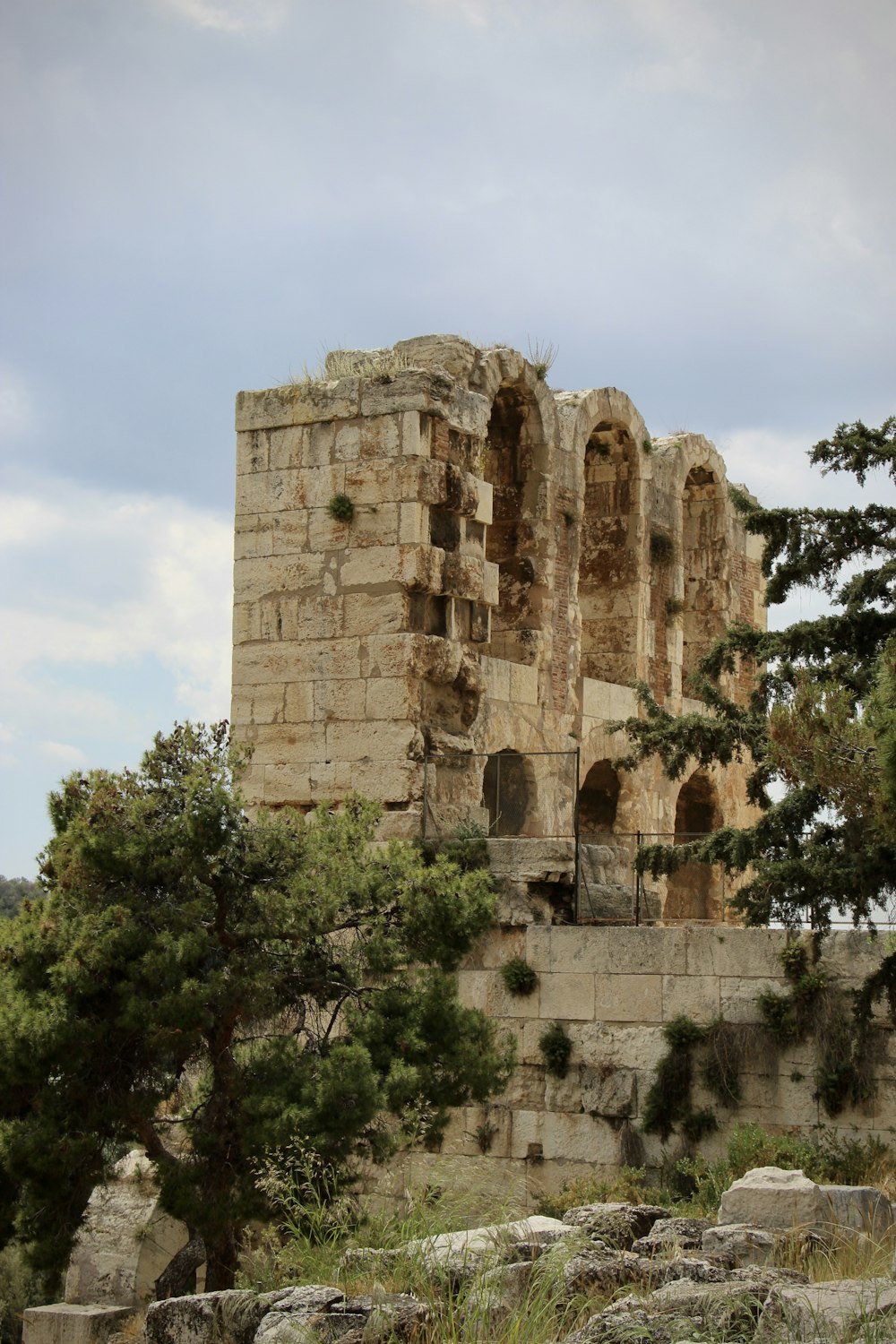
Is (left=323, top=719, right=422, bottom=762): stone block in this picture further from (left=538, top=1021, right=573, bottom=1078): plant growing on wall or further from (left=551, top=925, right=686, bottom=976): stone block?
(left=538, top=1021, right=573, bottom=1078): plant growing on wall

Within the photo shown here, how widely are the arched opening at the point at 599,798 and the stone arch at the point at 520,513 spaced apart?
90.0 inches

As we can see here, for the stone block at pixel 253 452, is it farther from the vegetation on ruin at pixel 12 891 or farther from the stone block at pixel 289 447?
the vegetation on ruin at pixel 12 891

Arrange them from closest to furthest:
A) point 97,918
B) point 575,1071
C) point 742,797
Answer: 1. point 97,918
2. point 575,1071
3. point 742,797

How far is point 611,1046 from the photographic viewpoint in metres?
12.8

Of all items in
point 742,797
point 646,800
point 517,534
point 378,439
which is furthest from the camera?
point 742,797

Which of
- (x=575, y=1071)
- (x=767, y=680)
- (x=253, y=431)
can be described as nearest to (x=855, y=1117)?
(x=575, y=1071)

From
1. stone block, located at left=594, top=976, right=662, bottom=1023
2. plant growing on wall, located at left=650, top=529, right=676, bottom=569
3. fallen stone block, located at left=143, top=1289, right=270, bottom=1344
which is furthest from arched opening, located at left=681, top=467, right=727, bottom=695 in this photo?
fallen stone block, located at left=143, top=1289, right=270, bottom=1344

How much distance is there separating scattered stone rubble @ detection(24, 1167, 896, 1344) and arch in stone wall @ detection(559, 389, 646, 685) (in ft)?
34.8

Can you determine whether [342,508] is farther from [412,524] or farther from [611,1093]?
[611,1093]

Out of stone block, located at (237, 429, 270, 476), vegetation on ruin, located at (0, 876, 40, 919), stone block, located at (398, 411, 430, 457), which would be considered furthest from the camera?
vegetation on ruin, located at (0, 876, 40, 919)

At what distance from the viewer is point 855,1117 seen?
39.1 ft

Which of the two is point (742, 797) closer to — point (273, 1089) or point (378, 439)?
point (378, 439)

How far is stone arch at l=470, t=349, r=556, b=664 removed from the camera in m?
17.7

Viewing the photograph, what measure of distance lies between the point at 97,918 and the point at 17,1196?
1.76 meters
